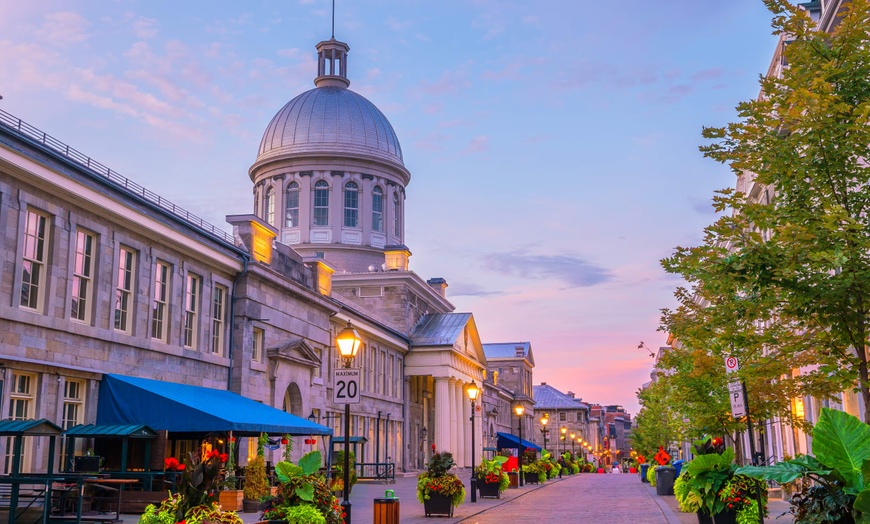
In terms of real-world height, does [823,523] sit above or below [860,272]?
below

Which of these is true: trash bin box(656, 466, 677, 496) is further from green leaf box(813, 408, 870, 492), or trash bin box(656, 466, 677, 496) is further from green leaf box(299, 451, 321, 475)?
green leaf box(813, 408, 870, 492)

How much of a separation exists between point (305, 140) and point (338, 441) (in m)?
35.4

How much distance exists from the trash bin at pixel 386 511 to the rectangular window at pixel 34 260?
31.6 feet

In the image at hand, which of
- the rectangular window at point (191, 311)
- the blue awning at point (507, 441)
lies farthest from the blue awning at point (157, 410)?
the blue awning at point (507, 441)

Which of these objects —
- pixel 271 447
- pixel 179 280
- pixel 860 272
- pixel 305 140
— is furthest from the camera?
pixel 305 140

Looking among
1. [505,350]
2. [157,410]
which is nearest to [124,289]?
[157,410]

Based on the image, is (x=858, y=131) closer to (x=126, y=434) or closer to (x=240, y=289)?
(x=126, y=434)

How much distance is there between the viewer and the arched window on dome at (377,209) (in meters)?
71.5

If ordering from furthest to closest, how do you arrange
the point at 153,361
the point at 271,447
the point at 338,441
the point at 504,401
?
the point at 504,401 < the point at 338,441 < the point at 271,447 < the point at 153,361

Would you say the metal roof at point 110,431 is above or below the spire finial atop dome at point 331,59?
below

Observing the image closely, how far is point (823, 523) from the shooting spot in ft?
32.0

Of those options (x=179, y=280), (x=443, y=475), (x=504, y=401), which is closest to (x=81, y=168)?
(x=179, y=280)

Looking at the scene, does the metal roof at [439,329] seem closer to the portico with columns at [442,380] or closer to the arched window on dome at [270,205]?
the portico with columns at [442,380]

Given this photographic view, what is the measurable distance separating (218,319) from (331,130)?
142ft
